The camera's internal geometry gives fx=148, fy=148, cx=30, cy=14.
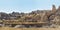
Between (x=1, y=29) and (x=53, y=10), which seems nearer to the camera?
(x=1, y=29)

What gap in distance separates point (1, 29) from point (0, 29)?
5 centimetres

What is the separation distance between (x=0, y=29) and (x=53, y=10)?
14.1 metres

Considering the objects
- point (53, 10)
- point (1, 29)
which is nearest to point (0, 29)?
point (1, 29)

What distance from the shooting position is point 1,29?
612cm

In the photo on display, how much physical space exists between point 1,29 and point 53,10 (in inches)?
553

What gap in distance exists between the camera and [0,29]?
6141mm

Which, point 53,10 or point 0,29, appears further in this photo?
point 53,10

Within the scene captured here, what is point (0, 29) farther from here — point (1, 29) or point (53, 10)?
point (53, 10)

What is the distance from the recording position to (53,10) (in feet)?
63.9
